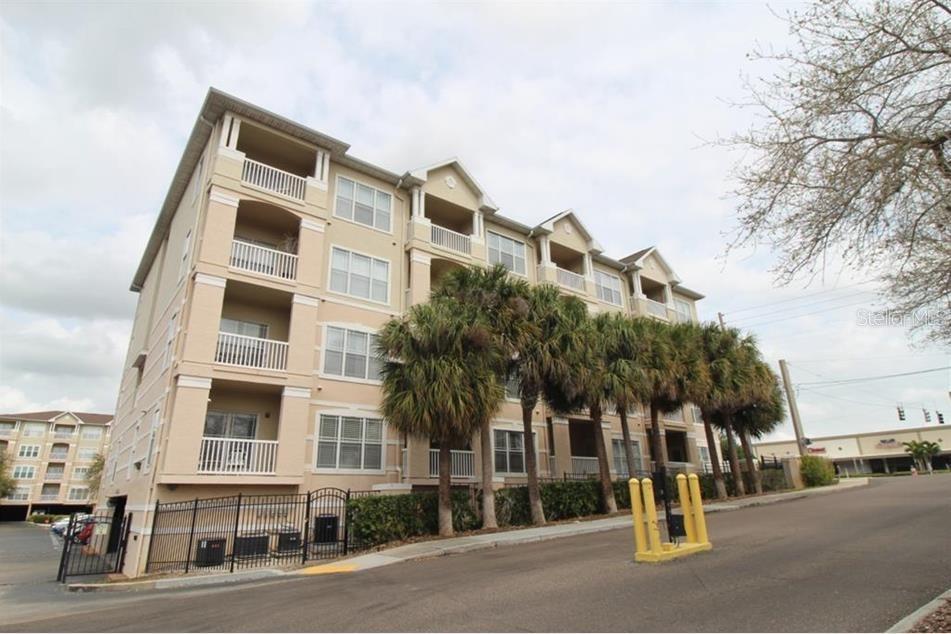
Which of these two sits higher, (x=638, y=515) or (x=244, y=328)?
(x=244, y=328)

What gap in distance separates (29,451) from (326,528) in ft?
290

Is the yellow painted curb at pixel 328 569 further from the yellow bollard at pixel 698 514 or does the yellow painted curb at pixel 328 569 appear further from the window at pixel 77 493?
the window at pixel 77 493

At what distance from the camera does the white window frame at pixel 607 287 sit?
1247 inches

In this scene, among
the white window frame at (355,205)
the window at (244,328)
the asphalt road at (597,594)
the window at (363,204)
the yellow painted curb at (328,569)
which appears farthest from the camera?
the window at (363,204)

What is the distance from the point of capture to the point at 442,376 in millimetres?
16281

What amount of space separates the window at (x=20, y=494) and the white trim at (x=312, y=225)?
8515cm

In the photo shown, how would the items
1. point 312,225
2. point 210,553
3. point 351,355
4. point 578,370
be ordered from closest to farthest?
1. point 210,553
2. point 578,370
3. point 312,225
4. point 351,355

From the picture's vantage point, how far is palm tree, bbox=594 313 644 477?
2148 centimetres

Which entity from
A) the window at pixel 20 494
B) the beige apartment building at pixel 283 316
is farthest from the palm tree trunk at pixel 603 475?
the window at pixel 20 494

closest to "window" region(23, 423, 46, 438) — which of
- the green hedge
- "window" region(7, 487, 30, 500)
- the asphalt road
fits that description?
"window" region(7, 487, 30, 500)

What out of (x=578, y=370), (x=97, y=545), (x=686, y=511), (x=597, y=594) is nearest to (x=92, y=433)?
(x=97, y=545)

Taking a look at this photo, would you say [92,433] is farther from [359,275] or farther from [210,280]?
[210,280]

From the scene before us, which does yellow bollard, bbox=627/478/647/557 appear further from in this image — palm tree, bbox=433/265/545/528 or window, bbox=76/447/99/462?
window, bbox=76/447/99/462

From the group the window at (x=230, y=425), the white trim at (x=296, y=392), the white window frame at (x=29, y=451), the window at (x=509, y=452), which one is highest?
the white window frame at (x=29, y=451)
